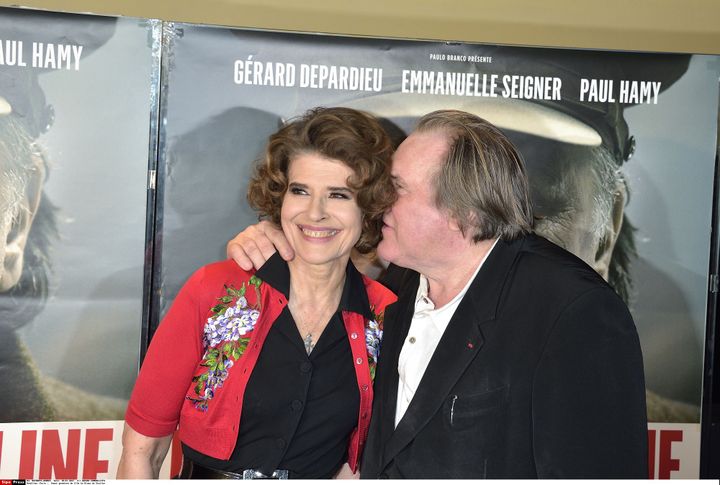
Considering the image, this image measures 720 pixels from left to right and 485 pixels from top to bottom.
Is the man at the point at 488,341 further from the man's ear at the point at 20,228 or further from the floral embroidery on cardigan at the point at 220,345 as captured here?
the man's ear at the point at 20,228

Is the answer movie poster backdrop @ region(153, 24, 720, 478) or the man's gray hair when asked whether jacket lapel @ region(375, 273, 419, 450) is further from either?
movie poster backdrop @ region(153, 24, 720, 478)

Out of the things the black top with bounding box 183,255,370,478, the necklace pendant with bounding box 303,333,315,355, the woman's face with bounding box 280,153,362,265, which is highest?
the woman's face with bounding box 280,153,362,265

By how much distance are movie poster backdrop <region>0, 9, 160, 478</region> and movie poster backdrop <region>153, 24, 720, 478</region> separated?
0.52 feet

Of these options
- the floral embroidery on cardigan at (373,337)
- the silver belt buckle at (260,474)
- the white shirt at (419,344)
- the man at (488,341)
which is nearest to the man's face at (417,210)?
the man at (488,341)

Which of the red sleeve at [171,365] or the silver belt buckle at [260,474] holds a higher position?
the red sleeve at [171,365]

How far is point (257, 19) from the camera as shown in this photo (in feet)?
13.7

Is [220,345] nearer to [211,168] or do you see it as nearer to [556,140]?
[211,168]

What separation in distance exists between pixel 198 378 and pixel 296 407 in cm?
29

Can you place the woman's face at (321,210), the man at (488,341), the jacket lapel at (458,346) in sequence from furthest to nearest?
the woman's face at (321,210) → the jacket lapel at (458,346) → the man at (488,341)

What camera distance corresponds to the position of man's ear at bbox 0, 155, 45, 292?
3402 millimetres

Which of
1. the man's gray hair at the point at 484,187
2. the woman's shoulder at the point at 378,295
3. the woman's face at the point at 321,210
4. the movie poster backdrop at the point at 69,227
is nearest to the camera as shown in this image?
the man's gray hair at the point at 484,187

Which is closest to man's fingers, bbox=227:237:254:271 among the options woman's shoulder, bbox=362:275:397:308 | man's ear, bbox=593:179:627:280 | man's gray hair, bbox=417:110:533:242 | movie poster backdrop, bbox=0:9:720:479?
woman's shoulder, bbox=362:275:397:308

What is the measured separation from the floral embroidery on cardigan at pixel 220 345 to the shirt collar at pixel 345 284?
0.51 ft

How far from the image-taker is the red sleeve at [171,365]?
93.2 inches
